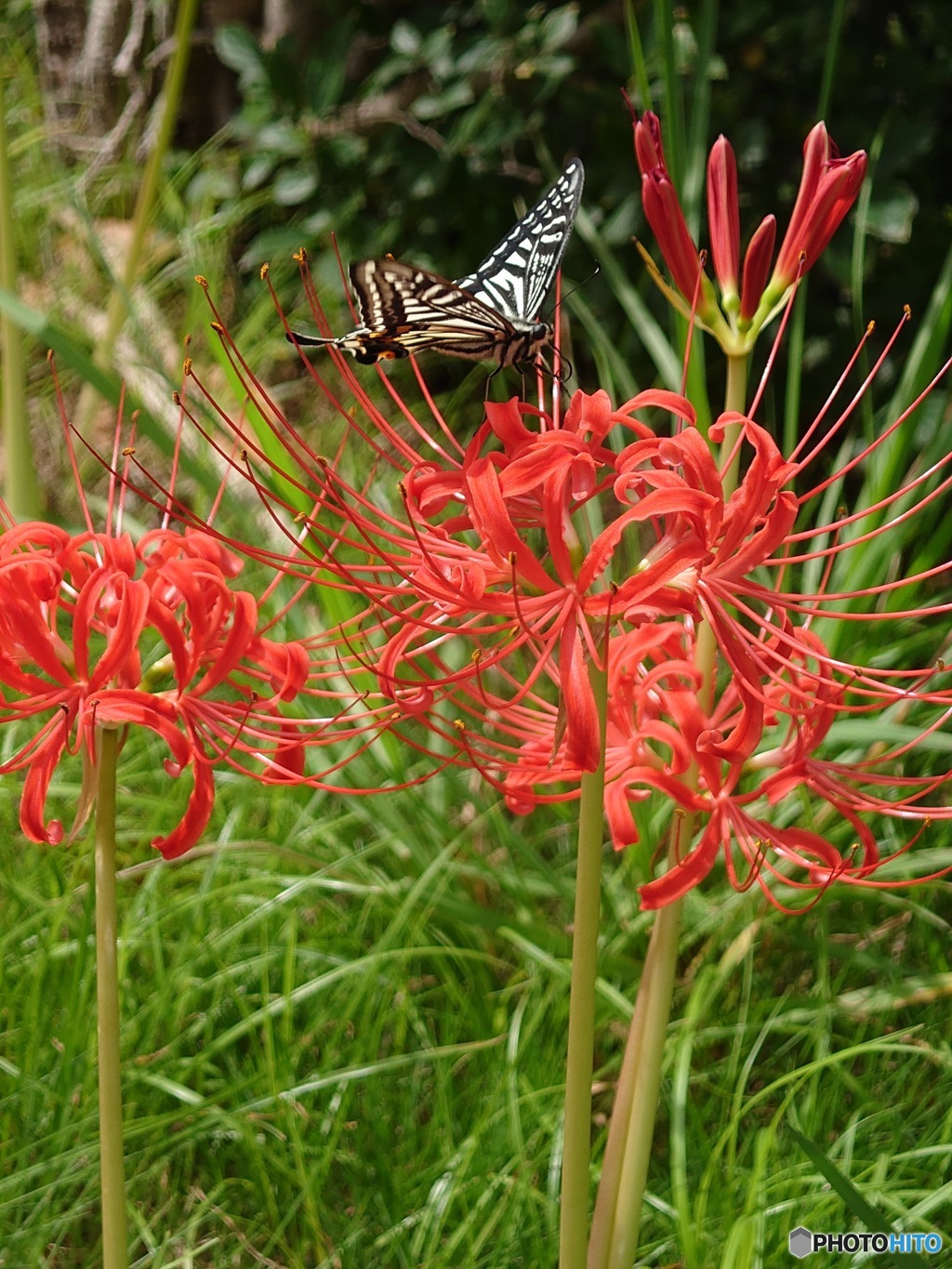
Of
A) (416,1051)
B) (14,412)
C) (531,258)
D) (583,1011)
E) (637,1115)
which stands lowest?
(416,1051)

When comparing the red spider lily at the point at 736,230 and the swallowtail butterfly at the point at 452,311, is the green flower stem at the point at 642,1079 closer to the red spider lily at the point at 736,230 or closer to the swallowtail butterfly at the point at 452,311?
the red spider lily at the point at 736,230

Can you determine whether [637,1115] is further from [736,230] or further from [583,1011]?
[736,230]

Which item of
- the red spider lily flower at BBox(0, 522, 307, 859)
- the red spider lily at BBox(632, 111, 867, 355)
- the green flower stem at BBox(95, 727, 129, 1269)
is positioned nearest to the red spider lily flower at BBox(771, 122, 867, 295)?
the red spider lily at BBox(632, 111, 867, 355)

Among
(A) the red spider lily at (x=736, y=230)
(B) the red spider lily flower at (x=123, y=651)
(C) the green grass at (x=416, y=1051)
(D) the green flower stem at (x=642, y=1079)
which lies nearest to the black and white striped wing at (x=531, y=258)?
(A) the red spider lily at (x=736, y=230)

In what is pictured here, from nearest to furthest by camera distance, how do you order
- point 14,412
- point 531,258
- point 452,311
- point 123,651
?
1. point 123,651
2. point 452,311
3. point 531,258
4. point 14,412

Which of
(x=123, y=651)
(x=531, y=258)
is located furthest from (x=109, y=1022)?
(x=531, y=258)

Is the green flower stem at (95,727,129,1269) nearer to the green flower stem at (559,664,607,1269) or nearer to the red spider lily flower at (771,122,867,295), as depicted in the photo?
the green flower stem at (559,664,607,1269)
